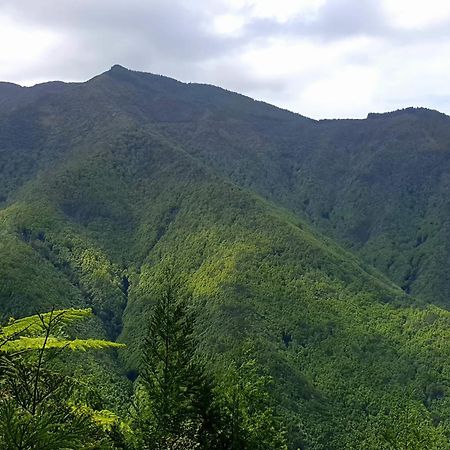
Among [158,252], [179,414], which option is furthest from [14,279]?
[179,414]

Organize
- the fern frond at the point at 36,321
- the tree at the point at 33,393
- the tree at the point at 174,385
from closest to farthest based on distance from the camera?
1. the tree at the point at 33,393
2. the fern frond at the point at 36,321
3. the tree at the point at 174,385

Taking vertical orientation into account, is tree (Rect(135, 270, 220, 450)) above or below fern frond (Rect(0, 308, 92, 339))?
below

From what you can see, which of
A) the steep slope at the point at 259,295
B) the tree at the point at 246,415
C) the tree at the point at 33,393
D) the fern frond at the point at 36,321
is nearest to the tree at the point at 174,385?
the tree at the point at 246,415

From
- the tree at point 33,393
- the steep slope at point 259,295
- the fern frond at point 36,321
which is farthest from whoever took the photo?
the steep slope at point 259,295

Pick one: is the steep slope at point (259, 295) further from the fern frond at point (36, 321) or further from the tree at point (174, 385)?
the fern frond at point (36, 321)

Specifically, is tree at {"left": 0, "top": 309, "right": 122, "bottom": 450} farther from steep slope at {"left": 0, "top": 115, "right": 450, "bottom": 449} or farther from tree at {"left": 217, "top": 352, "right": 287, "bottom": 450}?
steep slope at {"left": 0, "top": 115, "right": 450, "bottom": 449}

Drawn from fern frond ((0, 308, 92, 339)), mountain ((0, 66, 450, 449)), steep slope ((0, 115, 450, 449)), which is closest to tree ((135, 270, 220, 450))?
fern frond ((0, 308, 92, 339))

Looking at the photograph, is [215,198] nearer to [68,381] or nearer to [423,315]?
[423,315]

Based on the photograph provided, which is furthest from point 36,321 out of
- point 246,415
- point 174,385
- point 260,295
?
Result: point 260,295

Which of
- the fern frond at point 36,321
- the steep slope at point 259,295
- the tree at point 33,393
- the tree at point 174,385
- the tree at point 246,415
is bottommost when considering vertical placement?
Answer: the steep slope at point 259,295

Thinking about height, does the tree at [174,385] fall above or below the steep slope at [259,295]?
above

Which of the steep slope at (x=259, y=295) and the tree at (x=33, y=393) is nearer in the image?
the tree at (x=33, y=393)

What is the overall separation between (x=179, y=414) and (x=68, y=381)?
15.4 m

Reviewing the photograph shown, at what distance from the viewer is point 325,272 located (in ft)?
514
